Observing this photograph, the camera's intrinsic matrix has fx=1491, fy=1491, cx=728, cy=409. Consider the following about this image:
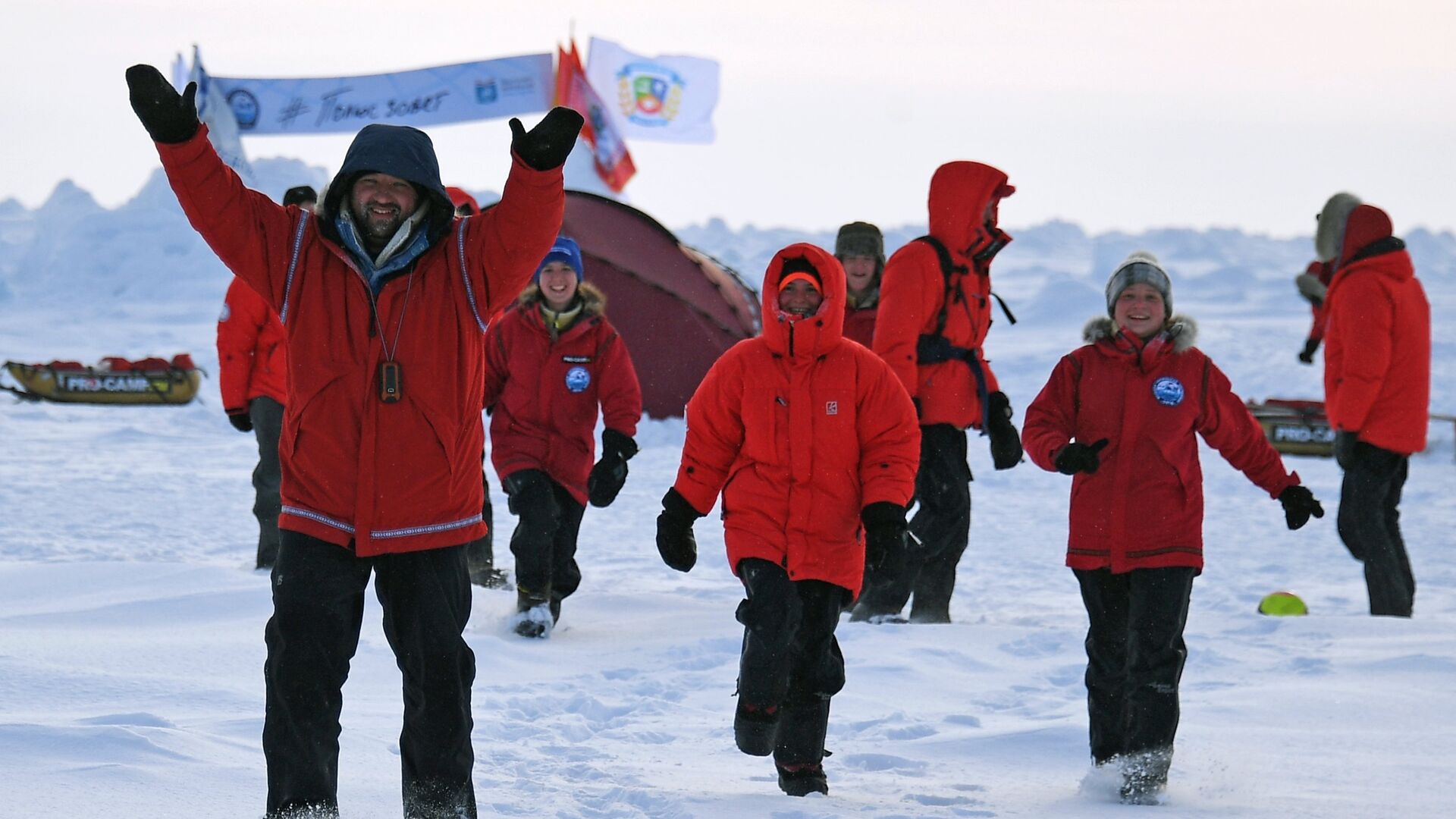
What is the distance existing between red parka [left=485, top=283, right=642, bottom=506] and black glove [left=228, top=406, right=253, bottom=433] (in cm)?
152

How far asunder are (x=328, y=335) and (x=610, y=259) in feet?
34.3

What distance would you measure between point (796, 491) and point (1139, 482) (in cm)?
101

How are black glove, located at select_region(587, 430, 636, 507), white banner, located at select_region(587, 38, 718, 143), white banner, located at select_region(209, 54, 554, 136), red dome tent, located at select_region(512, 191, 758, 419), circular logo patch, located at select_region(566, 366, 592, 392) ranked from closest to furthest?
black glove, located at select_region(587, 430, 636, 507) < circular logo patch, located at select_region(566, 366, 592, 392) < red dome tent, located at select_region(512, 191, 758, 419) < white banner, located at select_region(209, 54, 554, 136) < white banner, located at select_region(587, 38, 718, 143)

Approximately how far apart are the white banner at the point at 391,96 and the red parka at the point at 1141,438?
13.1 meters

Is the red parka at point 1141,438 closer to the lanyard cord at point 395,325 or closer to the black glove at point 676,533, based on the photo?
the black glove at point 676,533

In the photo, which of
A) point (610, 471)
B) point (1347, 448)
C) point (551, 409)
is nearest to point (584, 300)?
point (551, 409)

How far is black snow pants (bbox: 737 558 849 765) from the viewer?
13.4ft

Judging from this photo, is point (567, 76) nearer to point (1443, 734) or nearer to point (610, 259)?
point (610, 259)

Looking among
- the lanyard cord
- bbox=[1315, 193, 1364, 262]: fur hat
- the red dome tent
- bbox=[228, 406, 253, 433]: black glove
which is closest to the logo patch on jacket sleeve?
the lanyard cord

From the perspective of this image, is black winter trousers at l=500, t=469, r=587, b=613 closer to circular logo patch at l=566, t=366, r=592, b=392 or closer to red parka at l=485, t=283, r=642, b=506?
red parka at l=485, t=283, r=642, b=506

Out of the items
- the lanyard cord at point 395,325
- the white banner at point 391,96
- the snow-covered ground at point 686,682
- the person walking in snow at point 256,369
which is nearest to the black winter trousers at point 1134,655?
the snow-covered ground at point 686,682

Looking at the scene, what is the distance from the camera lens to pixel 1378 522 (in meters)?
6.97

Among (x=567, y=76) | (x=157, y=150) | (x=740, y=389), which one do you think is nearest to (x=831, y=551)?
(x=740, y=389)

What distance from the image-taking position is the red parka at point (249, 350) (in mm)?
7086
